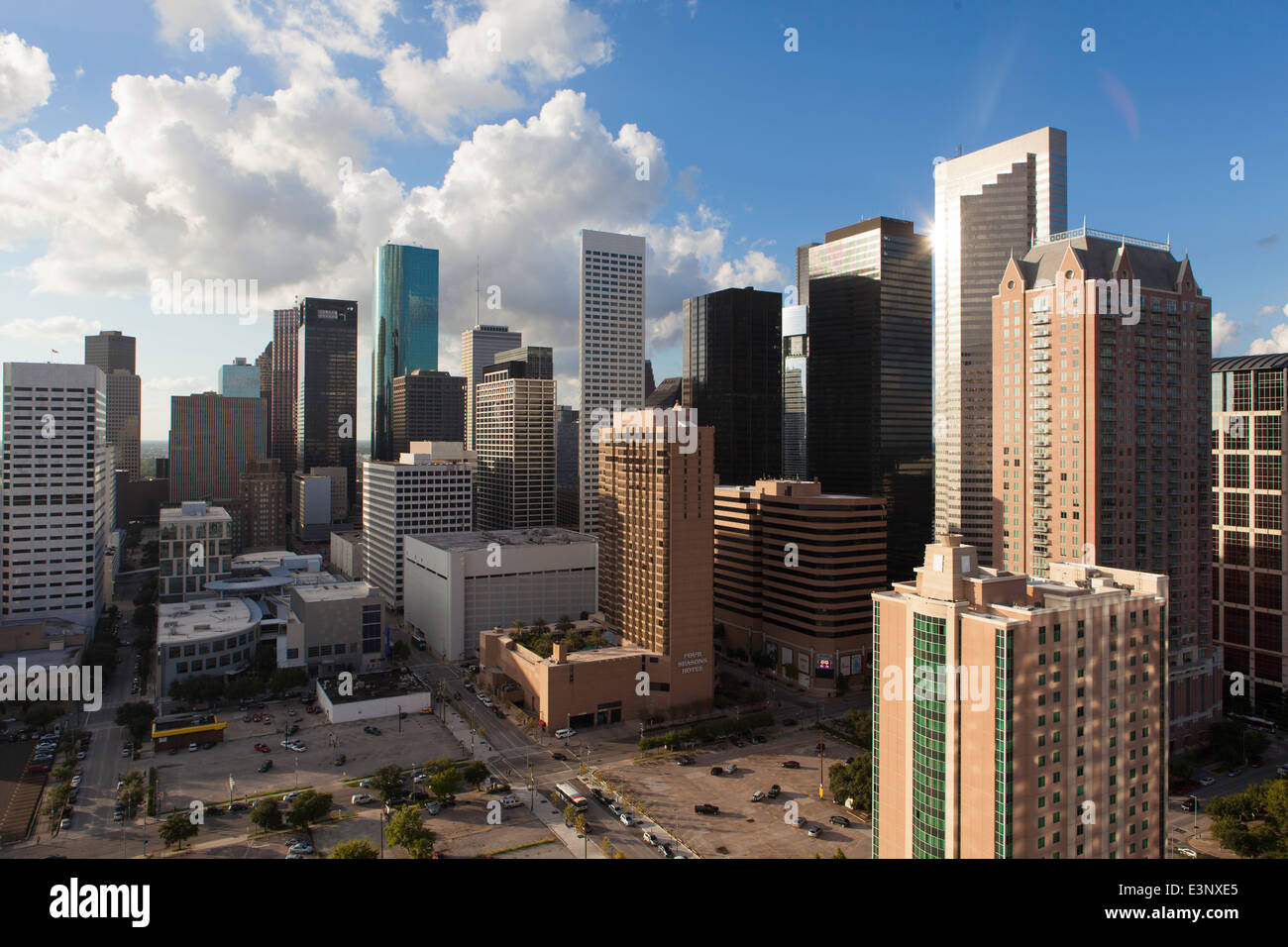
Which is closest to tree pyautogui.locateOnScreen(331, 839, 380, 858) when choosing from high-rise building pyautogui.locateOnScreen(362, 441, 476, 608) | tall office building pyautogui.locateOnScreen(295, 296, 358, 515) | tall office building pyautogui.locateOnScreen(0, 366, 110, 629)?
high-rise building pyautogui.locateOnScreen(362, 441, 476, 608)

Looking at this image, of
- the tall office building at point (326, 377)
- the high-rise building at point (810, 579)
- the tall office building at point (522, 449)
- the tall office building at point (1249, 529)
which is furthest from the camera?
the tall office building at point (326, 377)

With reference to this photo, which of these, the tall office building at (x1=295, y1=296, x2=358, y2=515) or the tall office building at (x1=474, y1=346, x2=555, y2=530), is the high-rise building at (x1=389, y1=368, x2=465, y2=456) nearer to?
the tall office building at (x1=295, y1=296, x2=358, y2=515)

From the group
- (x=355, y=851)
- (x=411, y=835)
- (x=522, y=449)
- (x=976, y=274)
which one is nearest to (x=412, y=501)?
(x=522, y=449)

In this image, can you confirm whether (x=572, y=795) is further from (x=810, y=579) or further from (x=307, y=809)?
(x=810, y=579)

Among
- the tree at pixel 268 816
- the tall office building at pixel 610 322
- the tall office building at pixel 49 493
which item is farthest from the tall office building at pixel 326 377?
the tree at pixel 268 816

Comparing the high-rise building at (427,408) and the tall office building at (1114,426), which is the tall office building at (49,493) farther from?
the high-rise building at (427,408)

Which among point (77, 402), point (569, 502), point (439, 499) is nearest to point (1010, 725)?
point (439, 499)
